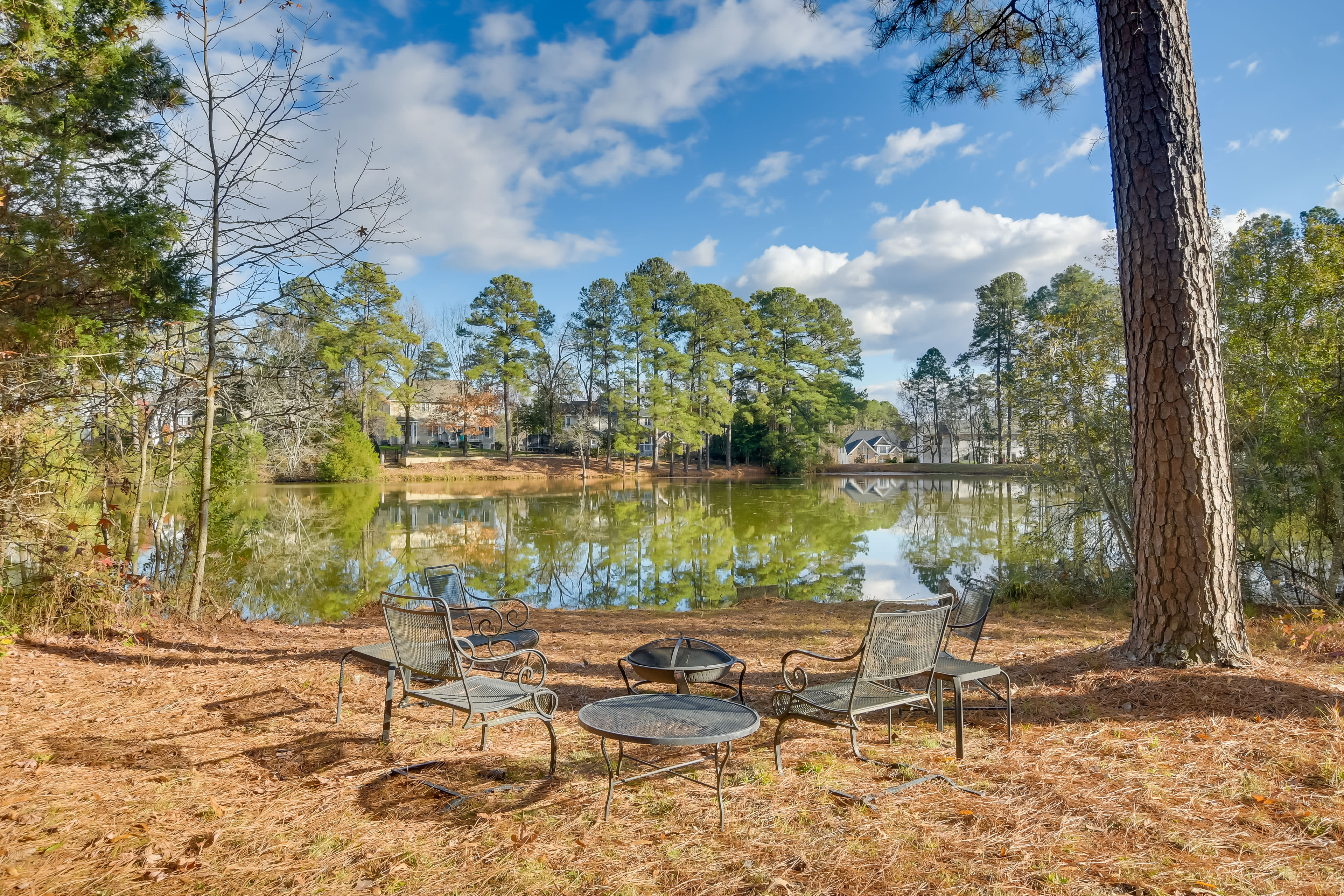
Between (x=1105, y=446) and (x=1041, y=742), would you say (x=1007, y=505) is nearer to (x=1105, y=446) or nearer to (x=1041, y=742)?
(x=1105, y=446)

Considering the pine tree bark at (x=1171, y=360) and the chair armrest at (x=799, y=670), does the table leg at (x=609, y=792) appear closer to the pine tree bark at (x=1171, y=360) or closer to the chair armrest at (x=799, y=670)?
the chair armrest at (x=799, y=670)

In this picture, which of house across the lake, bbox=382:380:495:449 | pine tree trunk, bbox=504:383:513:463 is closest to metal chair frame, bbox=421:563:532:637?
house across the lake, bbox=382:380:495:449

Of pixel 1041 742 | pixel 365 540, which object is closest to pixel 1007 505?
pixel 365 540

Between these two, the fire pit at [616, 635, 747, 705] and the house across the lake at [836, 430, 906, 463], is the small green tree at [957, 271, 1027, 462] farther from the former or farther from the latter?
the fire pit at [616, 635, 747, 705]

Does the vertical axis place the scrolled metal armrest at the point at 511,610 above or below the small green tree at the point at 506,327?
below

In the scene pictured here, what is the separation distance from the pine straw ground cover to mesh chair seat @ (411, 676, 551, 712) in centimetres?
36

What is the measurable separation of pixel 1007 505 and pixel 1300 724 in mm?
19572

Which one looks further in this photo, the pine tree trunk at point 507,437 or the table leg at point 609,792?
the pine tree trunk at point 507,437

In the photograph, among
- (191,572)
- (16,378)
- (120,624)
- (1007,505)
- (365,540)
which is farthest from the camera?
(1007,505)

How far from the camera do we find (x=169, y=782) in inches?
122

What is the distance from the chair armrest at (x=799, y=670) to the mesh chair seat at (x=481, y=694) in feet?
3.91

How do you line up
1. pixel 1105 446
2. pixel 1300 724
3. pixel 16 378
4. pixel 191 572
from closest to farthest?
pixel 1300 724, pixel 16 378, pixel 191 572, pixel 1105 446

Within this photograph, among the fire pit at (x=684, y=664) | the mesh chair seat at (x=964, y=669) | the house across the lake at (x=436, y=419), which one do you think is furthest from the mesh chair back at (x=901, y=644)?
the house across the lake at (x=436, y=419)

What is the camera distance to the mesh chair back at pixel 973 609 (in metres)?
4.13
